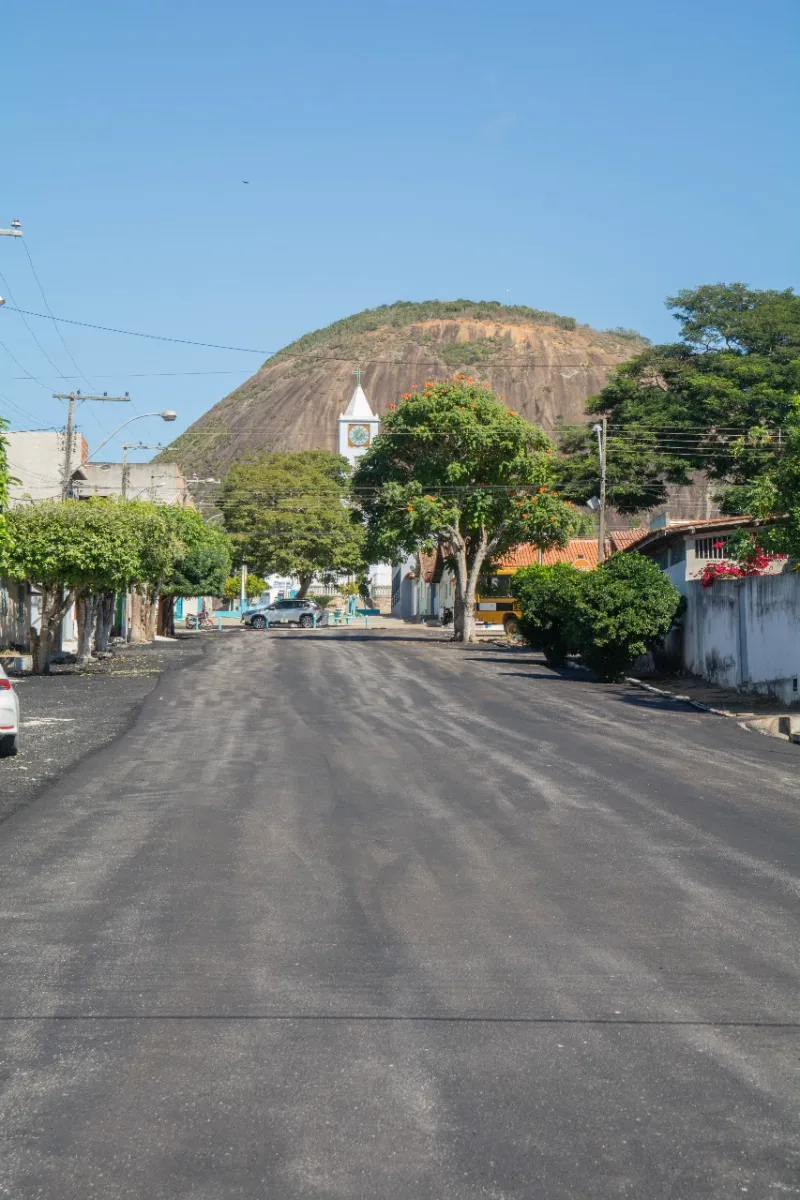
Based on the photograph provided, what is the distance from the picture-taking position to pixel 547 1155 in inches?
164

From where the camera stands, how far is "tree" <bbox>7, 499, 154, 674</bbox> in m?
27.6

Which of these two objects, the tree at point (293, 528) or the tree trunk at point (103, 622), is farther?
the tree at point (293, 528)

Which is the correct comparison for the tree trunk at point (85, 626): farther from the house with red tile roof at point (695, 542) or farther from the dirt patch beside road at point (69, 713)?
the house with red tile roof at point (695, 542)

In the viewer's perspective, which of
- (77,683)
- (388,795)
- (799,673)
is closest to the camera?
(388,795)

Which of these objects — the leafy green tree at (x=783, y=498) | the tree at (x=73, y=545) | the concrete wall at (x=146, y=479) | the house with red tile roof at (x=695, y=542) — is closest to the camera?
the leafy green tree at (x=783, y=498)

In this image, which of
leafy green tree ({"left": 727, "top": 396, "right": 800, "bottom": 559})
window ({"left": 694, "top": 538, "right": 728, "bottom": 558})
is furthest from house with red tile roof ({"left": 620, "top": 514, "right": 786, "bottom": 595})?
leafy green tree ({"left": 727, "top": 396, "right": 800, "bottom": 559})

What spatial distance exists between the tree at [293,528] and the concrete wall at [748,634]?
57.6 metres

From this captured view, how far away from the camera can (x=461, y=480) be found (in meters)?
50.0

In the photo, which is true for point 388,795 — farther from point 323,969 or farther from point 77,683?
point 77,683

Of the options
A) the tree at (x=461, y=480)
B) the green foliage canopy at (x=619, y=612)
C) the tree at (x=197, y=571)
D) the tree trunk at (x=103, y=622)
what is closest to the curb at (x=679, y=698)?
the green foliage canopy at (x=619, y=612)

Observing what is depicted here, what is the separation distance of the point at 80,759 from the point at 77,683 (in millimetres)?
12649

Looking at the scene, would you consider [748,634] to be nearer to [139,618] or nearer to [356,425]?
[139,618]

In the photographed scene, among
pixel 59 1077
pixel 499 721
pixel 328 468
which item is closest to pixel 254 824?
pixel 59 1077

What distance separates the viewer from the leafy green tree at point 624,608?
27438mm
